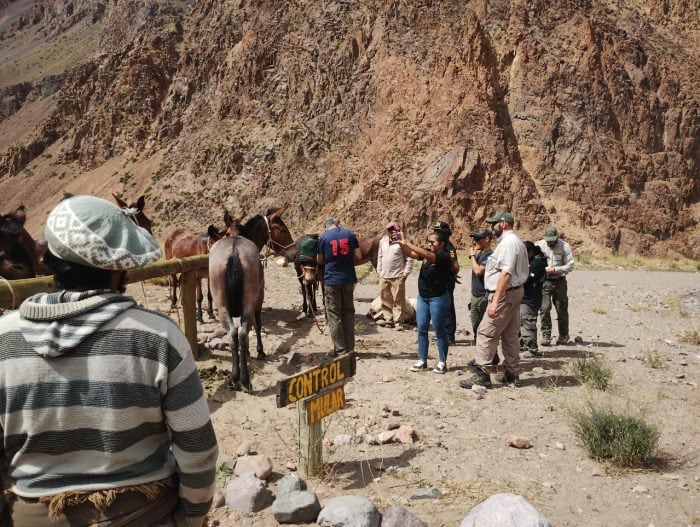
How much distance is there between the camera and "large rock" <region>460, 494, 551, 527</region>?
3420 millimetres

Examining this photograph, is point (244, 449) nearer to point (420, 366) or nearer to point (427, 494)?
point (427, 494)

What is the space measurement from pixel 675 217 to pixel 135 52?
41516mm

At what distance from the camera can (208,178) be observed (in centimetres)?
3431

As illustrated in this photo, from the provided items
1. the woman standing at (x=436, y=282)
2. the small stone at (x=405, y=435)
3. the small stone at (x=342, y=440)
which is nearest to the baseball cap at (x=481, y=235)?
the woman standing at (x=436, y=282)

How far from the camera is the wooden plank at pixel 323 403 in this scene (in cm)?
427

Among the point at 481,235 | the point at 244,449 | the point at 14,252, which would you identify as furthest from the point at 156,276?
the point at 481,235

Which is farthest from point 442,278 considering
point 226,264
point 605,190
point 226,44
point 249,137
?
point 226,44

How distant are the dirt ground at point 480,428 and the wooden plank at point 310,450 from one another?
91mm

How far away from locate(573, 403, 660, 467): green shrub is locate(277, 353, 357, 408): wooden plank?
2.18m

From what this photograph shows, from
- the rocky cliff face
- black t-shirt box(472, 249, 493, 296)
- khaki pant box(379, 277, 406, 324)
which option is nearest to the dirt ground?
khaki pant box(379, 277, 406, 324)

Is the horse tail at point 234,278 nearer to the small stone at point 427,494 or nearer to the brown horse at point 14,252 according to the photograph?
the brown horse at point 14,252

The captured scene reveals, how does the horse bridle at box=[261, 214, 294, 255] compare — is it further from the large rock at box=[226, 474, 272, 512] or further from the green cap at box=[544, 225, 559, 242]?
the large rock at box=[226, 474, 272, 512]

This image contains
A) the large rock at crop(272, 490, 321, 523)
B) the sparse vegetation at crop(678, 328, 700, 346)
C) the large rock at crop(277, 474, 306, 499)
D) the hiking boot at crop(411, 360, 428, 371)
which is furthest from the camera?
the sparse vegetation at crop(678, 328, 700, 346)

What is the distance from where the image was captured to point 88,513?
71.2 inches
